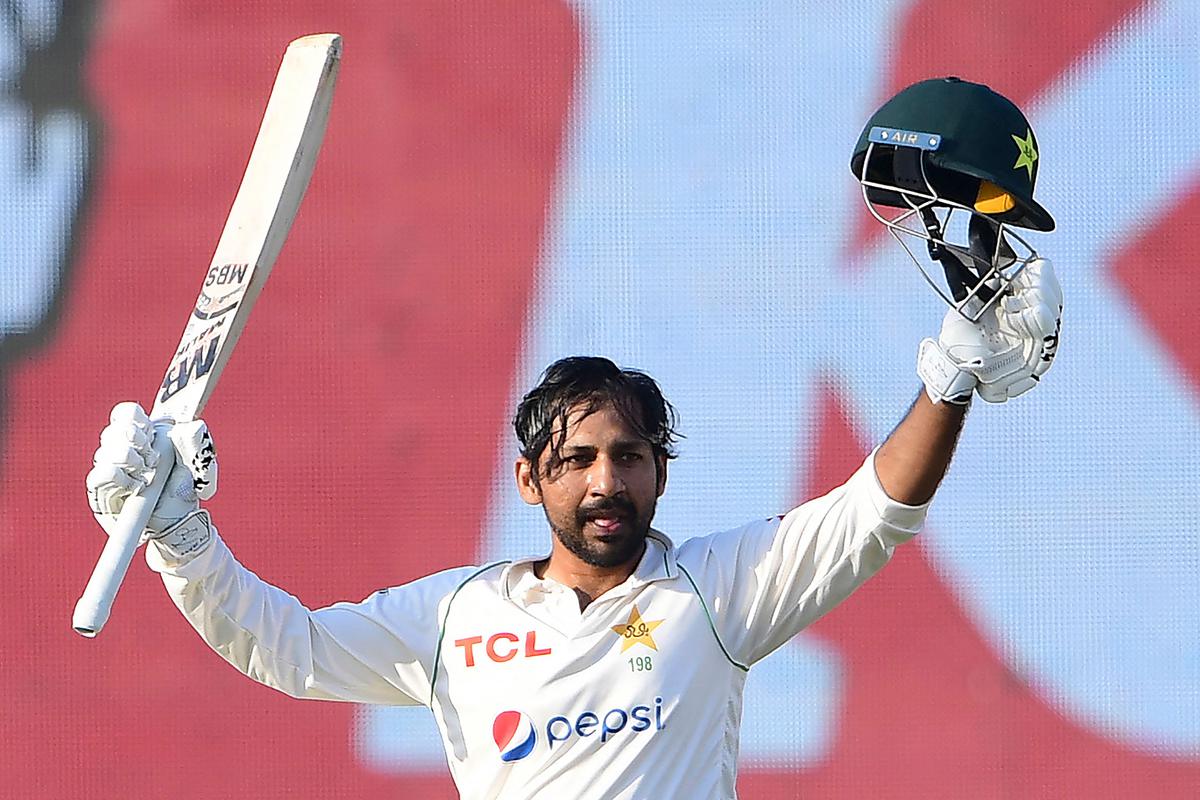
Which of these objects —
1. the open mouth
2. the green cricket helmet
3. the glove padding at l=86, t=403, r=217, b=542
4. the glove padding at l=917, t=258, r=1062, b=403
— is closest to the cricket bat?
the glove padding at l=86, t=403, r=217, b=542

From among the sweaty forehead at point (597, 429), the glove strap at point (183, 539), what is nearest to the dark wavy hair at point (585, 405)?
the sweaty forehead at point (597, 429)

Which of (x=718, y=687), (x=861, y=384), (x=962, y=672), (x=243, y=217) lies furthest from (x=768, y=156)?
(x=718, y=687)

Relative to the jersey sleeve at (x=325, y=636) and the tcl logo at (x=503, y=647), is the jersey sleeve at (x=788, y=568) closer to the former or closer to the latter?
the tcl logo at (x=503, y=647)

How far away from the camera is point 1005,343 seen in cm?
179

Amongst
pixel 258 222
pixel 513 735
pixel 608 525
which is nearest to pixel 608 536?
pixel 608 525

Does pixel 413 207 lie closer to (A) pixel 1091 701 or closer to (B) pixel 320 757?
(B) pixel 320 757

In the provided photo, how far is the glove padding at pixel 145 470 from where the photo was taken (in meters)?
1.92

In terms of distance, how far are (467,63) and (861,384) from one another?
82cm

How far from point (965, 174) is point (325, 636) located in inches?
32.7

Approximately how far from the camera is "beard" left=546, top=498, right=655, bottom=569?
1.95 m

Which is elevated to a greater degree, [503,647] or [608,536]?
[608,536]

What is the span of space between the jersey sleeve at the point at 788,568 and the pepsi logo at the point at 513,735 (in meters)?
0.22

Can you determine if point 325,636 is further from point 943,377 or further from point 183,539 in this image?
A: point 943,377

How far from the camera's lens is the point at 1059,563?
3035 millimetres
